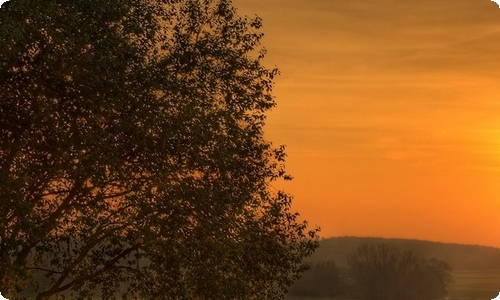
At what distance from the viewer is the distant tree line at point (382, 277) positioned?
170 feet

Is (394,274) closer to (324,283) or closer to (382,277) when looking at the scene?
(382,277)

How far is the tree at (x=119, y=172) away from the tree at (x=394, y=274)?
31960 mm

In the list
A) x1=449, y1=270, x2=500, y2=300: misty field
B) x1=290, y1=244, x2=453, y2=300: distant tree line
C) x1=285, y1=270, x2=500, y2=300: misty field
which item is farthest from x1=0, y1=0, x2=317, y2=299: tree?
x1=449, y1=270, x2=500, y2=300: misty field

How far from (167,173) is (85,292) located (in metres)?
4.73

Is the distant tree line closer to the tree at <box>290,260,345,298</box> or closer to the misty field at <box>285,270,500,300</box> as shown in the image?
the tree at <box>290,260,345,298</box>

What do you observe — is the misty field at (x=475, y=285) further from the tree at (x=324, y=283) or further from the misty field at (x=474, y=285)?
the tree at (x=324, y=283)

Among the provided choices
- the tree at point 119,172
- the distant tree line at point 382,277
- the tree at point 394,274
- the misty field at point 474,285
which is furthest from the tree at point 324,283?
the tree at point 119,172

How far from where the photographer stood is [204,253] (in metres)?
17.9

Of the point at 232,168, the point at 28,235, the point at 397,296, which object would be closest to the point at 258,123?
the point at 232,168

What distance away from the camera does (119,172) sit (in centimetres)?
1864

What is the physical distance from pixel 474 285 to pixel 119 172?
140 feet

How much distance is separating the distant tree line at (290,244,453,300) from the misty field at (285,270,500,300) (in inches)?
39.0

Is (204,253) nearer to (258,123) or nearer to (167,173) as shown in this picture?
(167,173)

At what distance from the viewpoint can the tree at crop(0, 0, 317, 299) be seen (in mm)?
17797
